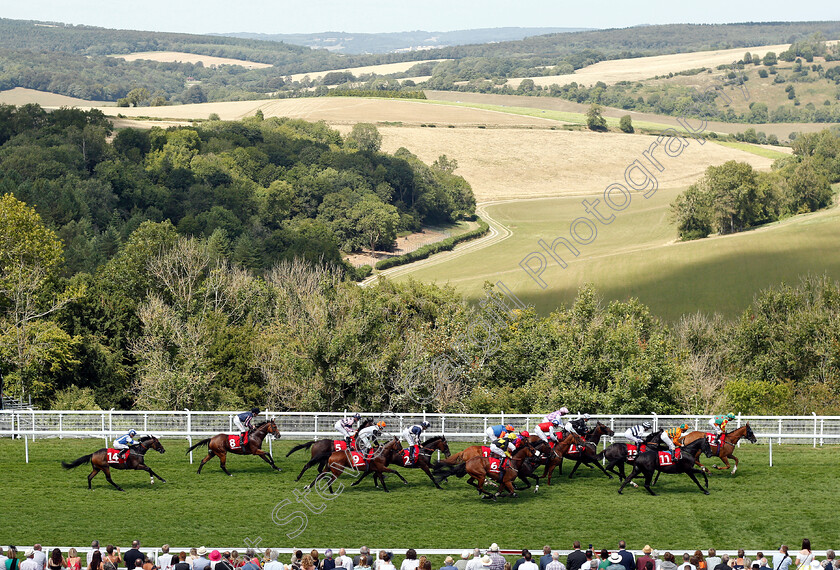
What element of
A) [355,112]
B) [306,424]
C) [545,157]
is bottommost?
[306,424]

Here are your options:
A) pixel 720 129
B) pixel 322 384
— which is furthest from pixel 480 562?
pixel 720 129

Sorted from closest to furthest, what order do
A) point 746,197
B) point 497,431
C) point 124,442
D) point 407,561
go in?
point 407,561
point 497,431
point 124,442
point 746,197

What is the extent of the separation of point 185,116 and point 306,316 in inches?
5655

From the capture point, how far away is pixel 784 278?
240 ft

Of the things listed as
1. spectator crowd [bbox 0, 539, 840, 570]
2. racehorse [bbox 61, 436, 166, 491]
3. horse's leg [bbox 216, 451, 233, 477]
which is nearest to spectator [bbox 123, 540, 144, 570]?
spectator crowd [bbox 0, 539, 840, 570]

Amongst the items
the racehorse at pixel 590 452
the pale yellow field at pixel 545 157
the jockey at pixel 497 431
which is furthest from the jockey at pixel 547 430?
the pale yellow field at pixel 545 157

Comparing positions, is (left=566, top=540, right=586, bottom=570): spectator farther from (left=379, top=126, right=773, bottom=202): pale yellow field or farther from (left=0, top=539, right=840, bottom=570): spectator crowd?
(left=379, top=126, right=773, bottom=202): pale yellow field

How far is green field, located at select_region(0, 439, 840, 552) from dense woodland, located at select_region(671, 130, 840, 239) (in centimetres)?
7877

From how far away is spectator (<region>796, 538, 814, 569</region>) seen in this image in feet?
50.2

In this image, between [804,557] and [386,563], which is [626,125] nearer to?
[804,557]

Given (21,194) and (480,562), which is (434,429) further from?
(21,194)

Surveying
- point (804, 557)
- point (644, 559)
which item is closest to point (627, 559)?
point (644, 559)

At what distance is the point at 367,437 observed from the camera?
2169 centimetres

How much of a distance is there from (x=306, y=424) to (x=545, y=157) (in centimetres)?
13030
